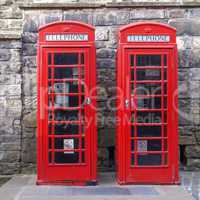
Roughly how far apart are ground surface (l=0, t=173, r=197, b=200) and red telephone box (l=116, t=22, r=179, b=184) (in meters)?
0.29

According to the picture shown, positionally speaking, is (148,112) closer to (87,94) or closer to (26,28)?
(87,94)

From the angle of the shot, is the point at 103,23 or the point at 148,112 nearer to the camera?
the point at 148,112

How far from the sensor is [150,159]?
25.6 feet

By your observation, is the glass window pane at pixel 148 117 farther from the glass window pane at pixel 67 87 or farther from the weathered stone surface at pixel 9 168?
the weathered stone surface at pixel 9 168

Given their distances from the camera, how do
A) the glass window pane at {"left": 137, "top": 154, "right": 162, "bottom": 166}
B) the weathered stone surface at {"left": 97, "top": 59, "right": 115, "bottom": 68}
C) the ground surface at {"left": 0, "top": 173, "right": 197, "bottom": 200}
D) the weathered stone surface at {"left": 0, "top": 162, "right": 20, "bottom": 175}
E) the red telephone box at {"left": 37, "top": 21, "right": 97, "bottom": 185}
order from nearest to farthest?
the ground surface at {"left": 0, "top": 173, "right": 197, "bottom": 200} → the red telephone box at {"left": 37, "top": 21, "right": 97, "bottom": 185} → the glass window pane at {"left": 137, "top": 154, "right": 162, "bottom": 166} → the weathered stone surface at {"left": 0, "top": 162, "right": 20, "bottom": 175} → the weathered stone surface at {"left": 97, "top": 59, "right": 115, "bottom": 68}

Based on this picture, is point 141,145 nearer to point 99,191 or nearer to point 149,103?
point 149,103

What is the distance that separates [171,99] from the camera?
25.4ft

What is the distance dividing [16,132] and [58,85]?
164 cm

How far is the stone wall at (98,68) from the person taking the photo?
8.88 m

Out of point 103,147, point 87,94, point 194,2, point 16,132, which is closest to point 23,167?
point 16,132

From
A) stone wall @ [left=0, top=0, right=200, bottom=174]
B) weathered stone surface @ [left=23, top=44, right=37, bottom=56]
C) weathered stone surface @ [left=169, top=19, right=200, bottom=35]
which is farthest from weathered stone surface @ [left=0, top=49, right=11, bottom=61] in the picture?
weathered stone surface @ [left=169, top=19, right=200, bottom=35]

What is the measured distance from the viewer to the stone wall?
8875 millimetres

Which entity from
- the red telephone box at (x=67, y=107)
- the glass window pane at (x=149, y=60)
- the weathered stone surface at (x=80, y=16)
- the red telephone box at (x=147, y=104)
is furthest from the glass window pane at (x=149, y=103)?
the weathered stone surface at (x=80, y=16)

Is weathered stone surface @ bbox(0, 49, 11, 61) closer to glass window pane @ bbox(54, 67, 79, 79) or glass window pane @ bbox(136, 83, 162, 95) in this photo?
glass window pane @ bbox(54, 67, 79, 79)
